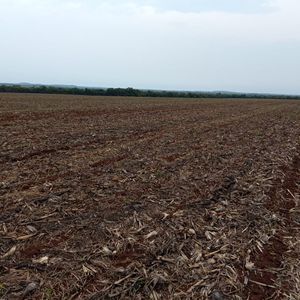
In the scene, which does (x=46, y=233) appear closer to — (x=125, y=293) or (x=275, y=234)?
(x=125, y=293)

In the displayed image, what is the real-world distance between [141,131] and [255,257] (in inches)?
462

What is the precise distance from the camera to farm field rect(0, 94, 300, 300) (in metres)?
3.97

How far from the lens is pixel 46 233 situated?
199 inches

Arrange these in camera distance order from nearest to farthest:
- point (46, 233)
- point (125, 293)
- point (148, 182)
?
point (125, 293) < point (46, 233) < point (148, 182)

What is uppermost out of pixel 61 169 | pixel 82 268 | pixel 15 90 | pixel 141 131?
pixel 82 268

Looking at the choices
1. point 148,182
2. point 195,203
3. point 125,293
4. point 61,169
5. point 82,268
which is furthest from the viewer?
point 61,169

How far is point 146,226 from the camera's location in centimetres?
536

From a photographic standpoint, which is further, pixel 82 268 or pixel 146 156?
pixel 146 156

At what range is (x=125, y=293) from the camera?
378 centimetres

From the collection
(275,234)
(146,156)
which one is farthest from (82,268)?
(146,156)

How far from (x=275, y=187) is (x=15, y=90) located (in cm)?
8828

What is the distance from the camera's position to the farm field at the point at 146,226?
13.0 ft

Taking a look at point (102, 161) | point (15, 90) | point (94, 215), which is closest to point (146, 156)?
point (102, 161)

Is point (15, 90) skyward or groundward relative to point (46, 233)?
groundward
